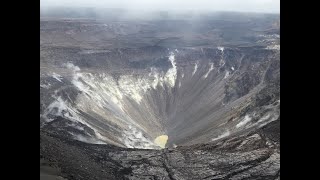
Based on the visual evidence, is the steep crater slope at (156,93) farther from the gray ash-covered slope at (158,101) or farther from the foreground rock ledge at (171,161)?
the foreground rock ledge at (171,161)

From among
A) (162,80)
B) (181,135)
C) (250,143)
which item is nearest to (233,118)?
(181,135)

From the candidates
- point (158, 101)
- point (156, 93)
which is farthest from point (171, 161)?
point (156, 93)

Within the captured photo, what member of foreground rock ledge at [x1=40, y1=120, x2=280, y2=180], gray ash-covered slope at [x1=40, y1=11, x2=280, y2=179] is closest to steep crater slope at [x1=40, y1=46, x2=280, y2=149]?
gray ash-covered slope at [x1=40, y1=11, x2=280, y2=179]

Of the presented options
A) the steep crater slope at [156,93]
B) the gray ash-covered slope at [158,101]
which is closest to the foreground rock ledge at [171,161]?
the gray ash-covered slope at [158,101]

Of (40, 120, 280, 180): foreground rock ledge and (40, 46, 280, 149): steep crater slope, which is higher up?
(40, 46, 280, 149): steep crater slope

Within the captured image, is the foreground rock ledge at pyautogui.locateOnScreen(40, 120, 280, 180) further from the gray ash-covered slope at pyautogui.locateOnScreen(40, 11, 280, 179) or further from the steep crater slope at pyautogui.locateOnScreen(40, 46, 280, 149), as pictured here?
the steep crater slope at pyautogui.locateOnScreen(40, 46, 280, 149)
